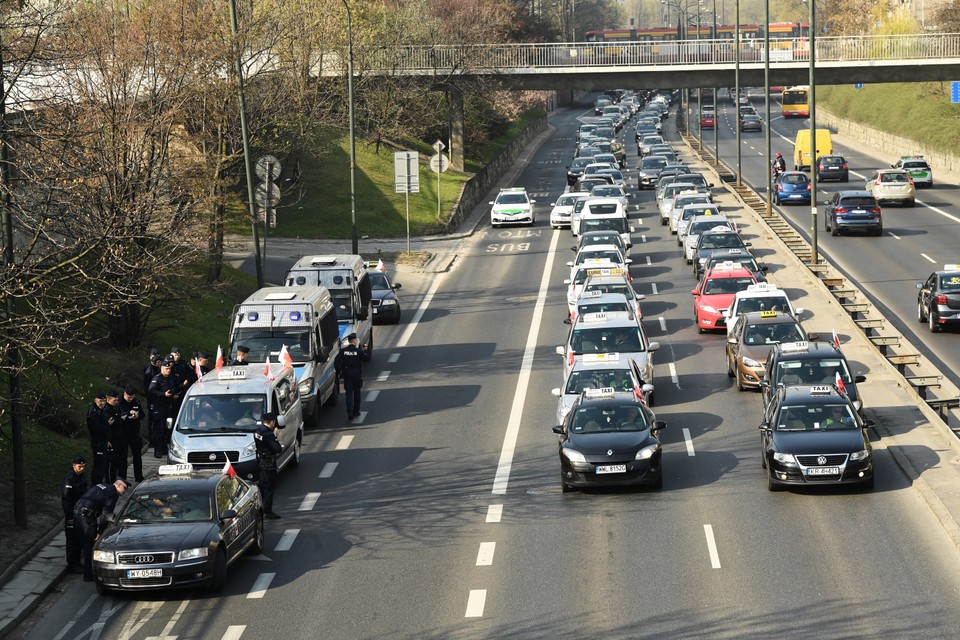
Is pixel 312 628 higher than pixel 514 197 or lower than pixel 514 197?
lower

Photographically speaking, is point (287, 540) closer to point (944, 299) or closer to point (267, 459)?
point (267, 459)

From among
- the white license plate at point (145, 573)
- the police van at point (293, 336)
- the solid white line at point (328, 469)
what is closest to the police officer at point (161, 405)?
the police van at point (293, 336)

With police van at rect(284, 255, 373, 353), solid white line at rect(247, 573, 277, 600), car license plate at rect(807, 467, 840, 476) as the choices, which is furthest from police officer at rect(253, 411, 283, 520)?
police van at rect(284, 255, 373, 353)

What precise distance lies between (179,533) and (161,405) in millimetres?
7770

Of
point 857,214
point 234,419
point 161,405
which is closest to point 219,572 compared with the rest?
point 234,419

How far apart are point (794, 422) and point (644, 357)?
7.46m

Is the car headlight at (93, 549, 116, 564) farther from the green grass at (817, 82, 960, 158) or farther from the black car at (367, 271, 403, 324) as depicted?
the green grass at (817, 82, 960, 158)

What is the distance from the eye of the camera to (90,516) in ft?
60.5

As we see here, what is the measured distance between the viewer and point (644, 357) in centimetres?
2953

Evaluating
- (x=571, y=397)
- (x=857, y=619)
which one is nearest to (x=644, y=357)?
(x=571, y=397)

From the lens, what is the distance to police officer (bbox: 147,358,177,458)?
25094 millimetres

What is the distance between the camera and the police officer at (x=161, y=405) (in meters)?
25.1

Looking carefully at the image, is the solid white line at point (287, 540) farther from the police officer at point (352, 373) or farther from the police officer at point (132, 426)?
the police officer at point (352, 373)

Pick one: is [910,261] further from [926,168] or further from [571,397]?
[926,168]
